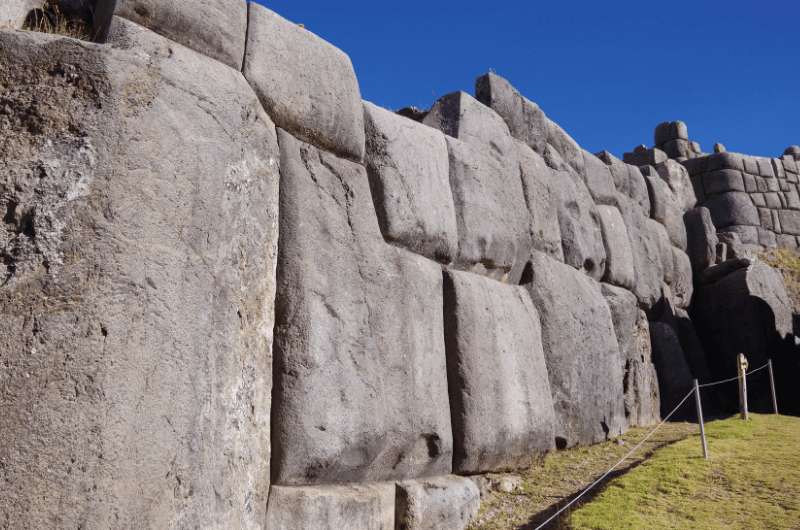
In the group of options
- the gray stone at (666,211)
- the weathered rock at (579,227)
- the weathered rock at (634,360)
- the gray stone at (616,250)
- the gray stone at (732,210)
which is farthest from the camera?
the gray stone at (732,210)

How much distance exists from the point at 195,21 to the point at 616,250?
609 cm

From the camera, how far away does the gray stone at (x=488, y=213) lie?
18.3ft

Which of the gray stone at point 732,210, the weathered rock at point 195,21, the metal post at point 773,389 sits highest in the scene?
the gray stone at point 732,210

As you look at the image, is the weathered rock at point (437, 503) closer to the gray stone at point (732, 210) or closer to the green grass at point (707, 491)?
the green grass at point (707, 491)

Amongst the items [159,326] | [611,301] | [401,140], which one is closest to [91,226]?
[159,326]

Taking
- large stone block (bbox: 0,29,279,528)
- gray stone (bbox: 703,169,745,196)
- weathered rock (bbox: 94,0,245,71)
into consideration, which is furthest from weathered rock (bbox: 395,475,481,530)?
gray stone (bbox: 703,169,745,196)

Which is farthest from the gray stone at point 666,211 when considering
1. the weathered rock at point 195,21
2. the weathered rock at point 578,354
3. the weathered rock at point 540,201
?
the weathered rock at point 195,21

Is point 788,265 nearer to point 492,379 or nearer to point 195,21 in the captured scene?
point 492,379

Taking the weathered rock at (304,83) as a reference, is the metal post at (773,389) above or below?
below

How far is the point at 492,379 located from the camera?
5.16 metres

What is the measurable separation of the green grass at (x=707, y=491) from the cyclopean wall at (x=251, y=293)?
813 mm

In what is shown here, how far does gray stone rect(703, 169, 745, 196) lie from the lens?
13.8 meters

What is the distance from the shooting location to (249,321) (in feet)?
11.5

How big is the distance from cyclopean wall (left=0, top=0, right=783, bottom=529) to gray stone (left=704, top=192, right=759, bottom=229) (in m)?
8.62
